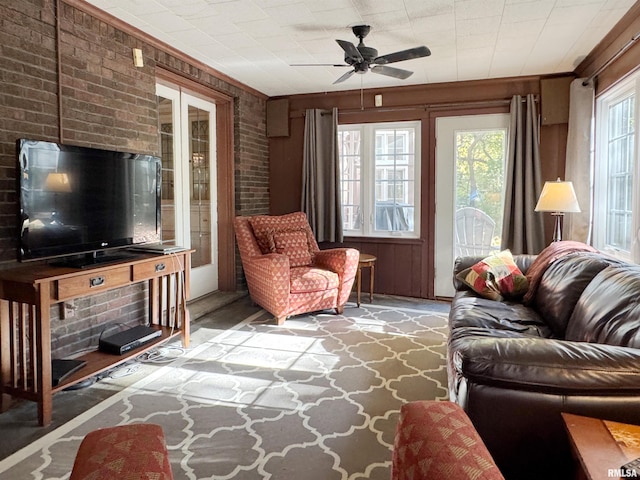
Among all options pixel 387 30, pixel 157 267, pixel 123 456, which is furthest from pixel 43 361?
pixel 387 30

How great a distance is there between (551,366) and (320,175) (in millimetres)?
4274

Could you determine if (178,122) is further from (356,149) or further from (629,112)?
(629,112)

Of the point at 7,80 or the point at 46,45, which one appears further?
the point at 46,45

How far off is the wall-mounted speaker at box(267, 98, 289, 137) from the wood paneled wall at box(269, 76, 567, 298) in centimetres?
8

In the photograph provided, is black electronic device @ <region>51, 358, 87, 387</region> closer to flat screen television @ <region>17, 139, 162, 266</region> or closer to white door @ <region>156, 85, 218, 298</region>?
flat screen television @ <region>17, 139, 162, 266</region>

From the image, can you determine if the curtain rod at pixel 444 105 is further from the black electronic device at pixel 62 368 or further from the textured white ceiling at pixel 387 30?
the black electronic device at pixel 62 368

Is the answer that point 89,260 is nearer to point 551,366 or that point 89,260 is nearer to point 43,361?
point 43,361

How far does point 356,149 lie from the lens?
544 centimetres

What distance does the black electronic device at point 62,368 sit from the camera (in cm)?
246

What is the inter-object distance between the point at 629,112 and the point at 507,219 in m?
1.53

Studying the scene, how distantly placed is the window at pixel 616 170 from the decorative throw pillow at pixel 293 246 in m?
2.73

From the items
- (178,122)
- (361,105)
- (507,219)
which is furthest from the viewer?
(361,105)

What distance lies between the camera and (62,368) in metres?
2.61

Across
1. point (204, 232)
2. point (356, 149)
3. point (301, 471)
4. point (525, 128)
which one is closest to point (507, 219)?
point (525, 128)
